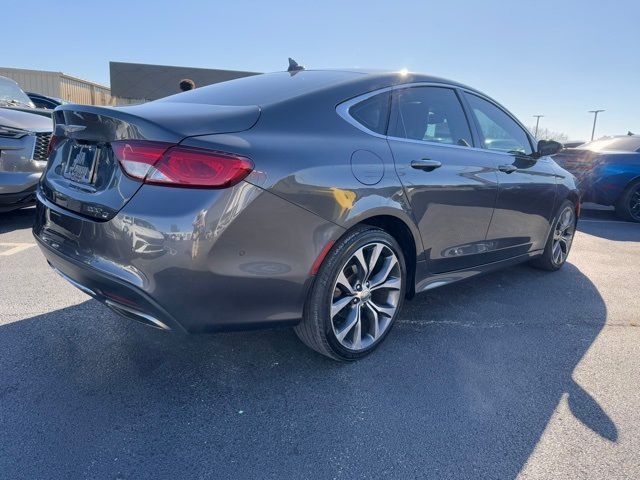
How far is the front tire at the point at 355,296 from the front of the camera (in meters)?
2.31

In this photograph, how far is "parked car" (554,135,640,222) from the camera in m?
7.70

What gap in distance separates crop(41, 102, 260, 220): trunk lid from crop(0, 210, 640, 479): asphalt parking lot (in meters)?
0.88

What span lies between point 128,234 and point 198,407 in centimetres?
87

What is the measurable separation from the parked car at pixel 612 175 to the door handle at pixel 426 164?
21.0 feet

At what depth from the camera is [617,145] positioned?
26.7ft

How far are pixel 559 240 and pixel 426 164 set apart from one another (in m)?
2.48

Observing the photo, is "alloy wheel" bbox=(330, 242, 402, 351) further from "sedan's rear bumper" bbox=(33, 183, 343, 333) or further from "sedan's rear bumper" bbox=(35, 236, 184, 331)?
"sedan's rear bumper" bbox=(35, 236, 184, 331)

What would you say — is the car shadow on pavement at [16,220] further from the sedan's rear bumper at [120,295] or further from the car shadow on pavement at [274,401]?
the sedan's rear bumper at [120,295]

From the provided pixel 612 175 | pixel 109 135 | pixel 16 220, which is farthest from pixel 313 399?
pixel 612 175

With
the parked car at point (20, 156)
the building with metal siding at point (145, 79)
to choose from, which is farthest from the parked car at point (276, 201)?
the building with metal siding at point (145, 79)

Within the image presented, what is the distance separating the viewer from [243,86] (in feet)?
8.93

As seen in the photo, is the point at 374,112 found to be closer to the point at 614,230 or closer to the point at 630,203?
the point at 614,230

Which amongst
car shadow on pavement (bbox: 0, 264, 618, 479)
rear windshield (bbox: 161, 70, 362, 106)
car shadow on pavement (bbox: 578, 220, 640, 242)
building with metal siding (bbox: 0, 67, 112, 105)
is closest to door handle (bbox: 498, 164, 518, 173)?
car shadow on pavement (bbox: 0, 264, 618, 479)

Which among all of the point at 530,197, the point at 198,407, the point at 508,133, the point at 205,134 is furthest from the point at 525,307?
the point at 205,134
